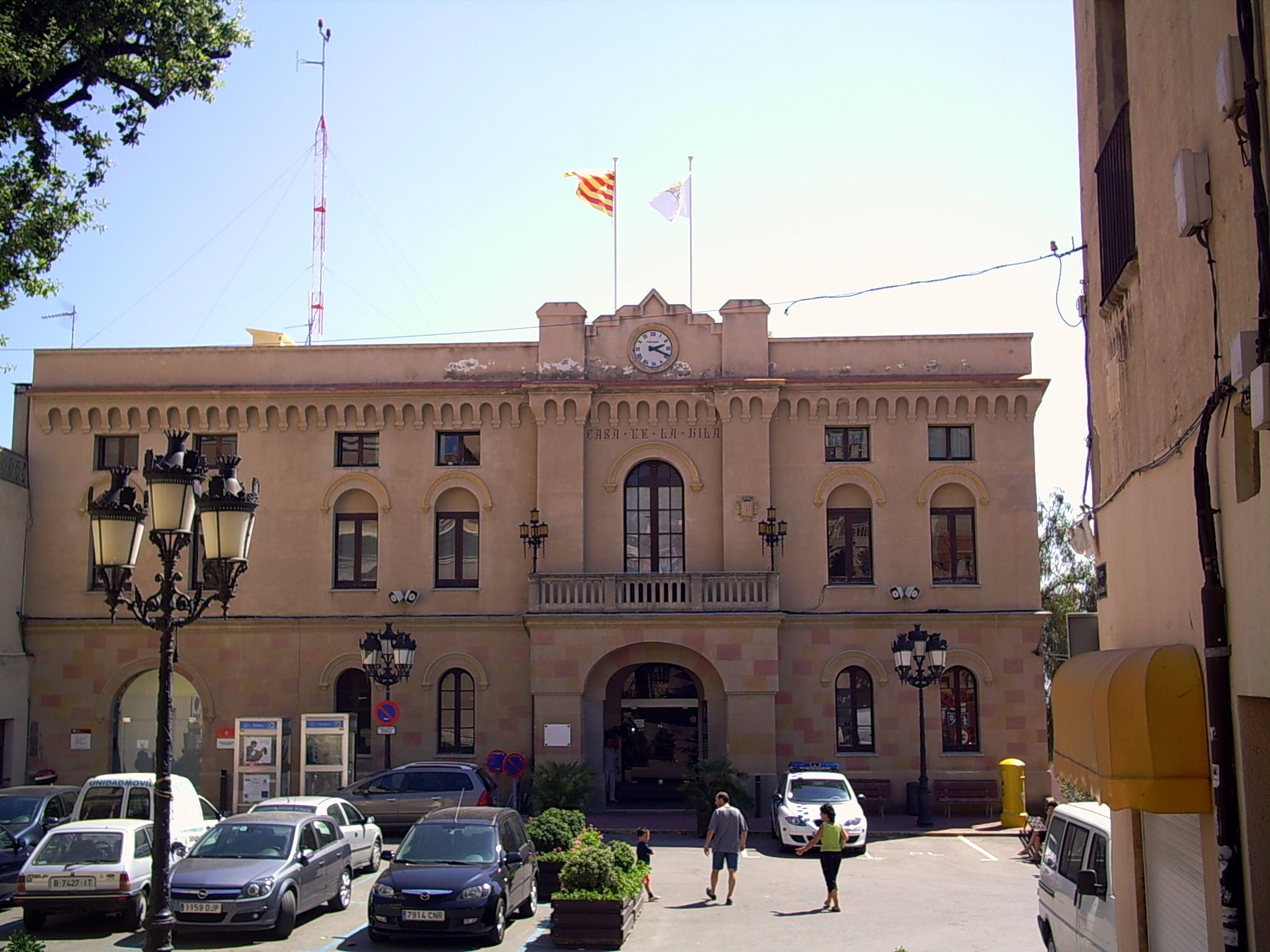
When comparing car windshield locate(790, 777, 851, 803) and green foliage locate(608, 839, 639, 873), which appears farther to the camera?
car windshield locate(790, 777, 851, 803)

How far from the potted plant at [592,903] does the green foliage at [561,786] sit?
38.9 ft

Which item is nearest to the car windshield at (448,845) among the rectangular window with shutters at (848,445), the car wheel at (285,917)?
the car wheel at (285,917)

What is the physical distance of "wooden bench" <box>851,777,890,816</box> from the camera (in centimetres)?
3106

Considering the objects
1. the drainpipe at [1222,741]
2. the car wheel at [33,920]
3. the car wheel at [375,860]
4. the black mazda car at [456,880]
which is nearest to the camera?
the drainpipe at [1222,741]

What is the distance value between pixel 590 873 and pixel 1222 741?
415 inches

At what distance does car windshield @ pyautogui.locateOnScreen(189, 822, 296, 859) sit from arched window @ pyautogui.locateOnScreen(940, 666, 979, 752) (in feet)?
60.7

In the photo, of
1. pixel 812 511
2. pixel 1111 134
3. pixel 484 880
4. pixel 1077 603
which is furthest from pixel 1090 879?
pixel 1077 603

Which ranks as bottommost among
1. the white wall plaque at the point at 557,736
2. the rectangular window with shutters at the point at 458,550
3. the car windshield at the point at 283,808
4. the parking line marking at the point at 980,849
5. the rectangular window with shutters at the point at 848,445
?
the parking line marking at the point at 980,849

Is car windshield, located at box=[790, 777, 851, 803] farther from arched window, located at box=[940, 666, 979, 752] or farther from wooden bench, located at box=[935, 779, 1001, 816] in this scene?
arched window, located at box=[940, 666, 979, 752]

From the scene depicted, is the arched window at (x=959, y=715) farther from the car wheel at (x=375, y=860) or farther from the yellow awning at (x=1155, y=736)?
the yellow awning at (x=1155, y=736)

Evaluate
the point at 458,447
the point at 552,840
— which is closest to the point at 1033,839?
the point at 552,840

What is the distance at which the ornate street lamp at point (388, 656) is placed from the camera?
95.1ft

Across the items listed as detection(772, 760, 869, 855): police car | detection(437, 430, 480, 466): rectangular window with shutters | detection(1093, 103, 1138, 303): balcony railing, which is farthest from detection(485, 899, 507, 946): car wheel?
detection(437, 430, 480, 466): rectangular window with shutters

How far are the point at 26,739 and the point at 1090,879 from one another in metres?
28.3
